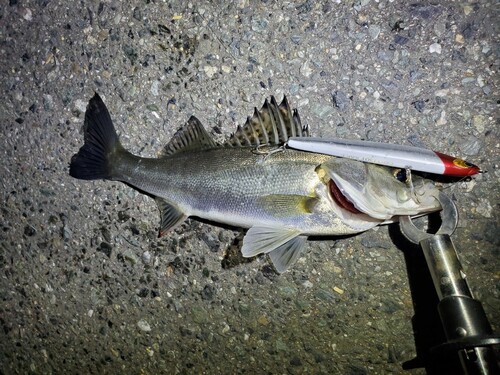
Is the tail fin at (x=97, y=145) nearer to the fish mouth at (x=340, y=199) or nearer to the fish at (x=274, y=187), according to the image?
the fish at (x=274, y=187)

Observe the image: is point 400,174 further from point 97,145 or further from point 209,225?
point 97,145

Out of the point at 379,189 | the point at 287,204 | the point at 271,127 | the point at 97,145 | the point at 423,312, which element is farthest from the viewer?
the point at 97,145

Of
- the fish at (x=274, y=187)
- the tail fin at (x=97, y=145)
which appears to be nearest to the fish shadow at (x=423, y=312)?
the fish at (x=274, y=187)

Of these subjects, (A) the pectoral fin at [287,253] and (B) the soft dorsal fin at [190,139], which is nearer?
(A) the pectoral fin at [287,253]

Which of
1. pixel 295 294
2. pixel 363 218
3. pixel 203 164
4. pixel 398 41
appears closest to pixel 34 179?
pixel 203 164

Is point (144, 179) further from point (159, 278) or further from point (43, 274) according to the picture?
point (43, 274)

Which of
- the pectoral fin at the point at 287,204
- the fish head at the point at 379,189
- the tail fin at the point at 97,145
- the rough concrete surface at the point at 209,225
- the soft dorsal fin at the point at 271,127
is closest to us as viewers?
the fish head at the point at 379,189

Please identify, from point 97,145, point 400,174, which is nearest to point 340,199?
point 400,174

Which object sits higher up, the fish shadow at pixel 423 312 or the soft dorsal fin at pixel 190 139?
the soft dorsal fin at pixel 190 139
